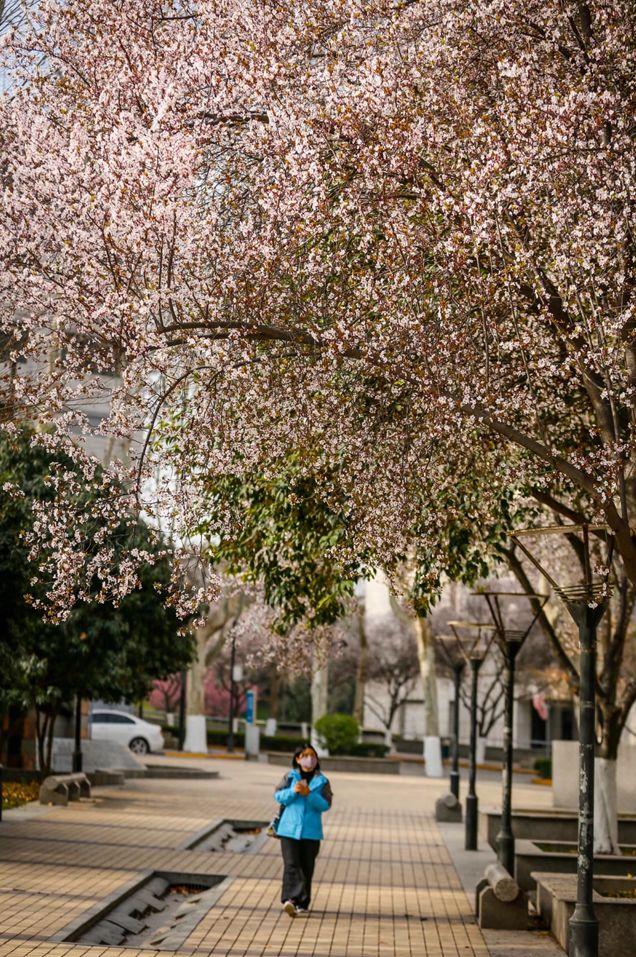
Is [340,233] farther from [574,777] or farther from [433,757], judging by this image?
[433,757]

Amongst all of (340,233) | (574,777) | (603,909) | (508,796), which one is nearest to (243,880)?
(508,796)

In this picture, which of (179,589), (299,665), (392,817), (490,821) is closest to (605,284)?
(179,589)

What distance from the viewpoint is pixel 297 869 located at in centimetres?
1214

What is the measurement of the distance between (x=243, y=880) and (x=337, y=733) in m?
29.1

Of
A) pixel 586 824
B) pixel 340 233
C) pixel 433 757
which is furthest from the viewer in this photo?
pixel 433 757

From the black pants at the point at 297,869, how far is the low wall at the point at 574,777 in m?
12.6

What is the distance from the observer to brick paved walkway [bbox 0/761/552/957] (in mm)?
10531

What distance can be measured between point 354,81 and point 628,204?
2.75m

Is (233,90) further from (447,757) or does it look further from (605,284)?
(447,757)

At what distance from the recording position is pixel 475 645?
1989 centimetres

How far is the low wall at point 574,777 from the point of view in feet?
78.5

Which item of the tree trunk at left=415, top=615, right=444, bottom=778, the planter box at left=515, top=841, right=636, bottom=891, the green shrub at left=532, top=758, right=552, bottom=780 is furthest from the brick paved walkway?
the green shrub at left=532, top=758, right=552, bottom=780

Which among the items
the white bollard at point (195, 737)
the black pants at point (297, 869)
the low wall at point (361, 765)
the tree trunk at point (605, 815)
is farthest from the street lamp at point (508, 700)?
the white bollard at point (195, 737)

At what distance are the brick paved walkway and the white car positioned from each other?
16713mm
